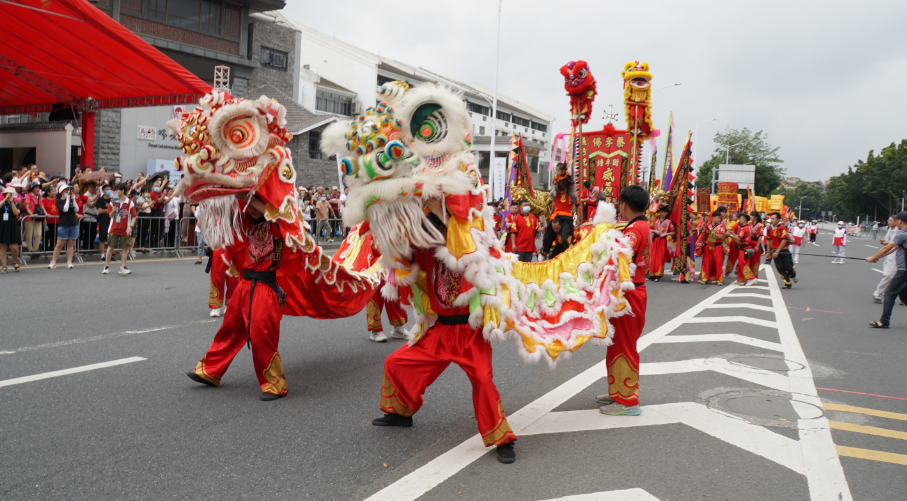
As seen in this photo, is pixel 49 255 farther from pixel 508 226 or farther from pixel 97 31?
pixel 508 226

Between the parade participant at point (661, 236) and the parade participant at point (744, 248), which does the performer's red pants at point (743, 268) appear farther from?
the parade participant at point (661, 236)

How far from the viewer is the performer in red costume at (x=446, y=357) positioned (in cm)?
357

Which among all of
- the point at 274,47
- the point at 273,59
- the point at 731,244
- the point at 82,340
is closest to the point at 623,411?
the point at 82,340

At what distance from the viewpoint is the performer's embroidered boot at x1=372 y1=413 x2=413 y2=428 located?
4.02m

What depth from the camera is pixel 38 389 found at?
4457 mm

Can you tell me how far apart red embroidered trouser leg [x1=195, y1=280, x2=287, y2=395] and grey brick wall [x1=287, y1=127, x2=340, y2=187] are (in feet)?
76.9

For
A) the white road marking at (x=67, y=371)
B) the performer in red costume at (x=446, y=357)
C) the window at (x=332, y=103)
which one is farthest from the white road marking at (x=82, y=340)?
the window at (x=332, y=103)

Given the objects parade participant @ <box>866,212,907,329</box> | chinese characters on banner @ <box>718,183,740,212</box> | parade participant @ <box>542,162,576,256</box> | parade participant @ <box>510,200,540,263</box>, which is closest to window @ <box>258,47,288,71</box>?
parade participant @ <box>510,200,540,263</box>

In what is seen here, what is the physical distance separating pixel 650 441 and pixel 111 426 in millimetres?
3353

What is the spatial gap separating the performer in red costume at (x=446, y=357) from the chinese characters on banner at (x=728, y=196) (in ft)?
83.1

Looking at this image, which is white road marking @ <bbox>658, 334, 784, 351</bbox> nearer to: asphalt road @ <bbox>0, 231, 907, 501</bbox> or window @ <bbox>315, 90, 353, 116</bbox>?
asphalt road @ <bbox>0, 231, 907, 501</bbox>

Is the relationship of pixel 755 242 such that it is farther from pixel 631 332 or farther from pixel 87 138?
pixel 87 138

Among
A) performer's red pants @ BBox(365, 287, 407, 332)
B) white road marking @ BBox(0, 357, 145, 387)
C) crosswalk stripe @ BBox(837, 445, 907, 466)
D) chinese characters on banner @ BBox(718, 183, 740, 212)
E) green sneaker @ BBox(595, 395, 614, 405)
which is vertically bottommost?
white road marking @ BBox(0, 357, 145, 387)

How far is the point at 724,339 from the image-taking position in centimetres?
740
